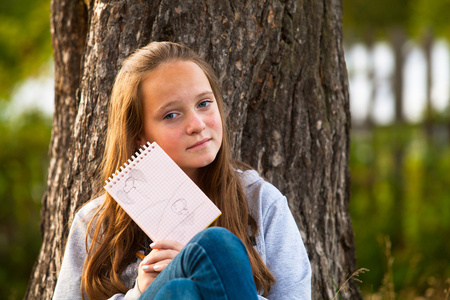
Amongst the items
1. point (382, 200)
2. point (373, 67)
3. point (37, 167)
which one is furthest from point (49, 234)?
point (373, 67)

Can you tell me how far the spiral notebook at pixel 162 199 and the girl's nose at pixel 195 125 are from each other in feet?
0.46

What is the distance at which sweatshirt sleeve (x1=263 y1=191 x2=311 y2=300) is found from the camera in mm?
1865

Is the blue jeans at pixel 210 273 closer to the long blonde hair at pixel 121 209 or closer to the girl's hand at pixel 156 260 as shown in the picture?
the girl's hand at pixel 156 260

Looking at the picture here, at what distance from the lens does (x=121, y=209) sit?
2.00 metres

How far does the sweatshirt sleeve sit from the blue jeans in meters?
0.37

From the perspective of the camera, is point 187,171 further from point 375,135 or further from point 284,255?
point 375,135

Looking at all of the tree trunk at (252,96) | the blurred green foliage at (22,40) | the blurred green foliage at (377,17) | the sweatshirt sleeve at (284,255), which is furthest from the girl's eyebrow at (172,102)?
the blurred green foliage at (377,17)

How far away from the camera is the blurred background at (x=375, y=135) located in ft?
15.3

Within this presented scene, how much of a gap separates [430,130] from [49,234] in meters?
4.75

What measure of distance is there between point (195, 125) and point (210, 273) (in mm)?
598

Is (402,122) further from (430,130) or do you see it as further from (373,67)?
Result: (373,67)

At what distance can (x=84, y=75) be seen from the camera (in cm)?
233

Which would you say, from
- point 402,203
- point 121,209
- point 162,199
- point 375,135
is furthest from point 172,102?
point 375,135

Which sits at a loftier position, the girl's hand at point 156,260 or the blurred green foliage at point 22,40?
the blurred green foliage at point 22,40
